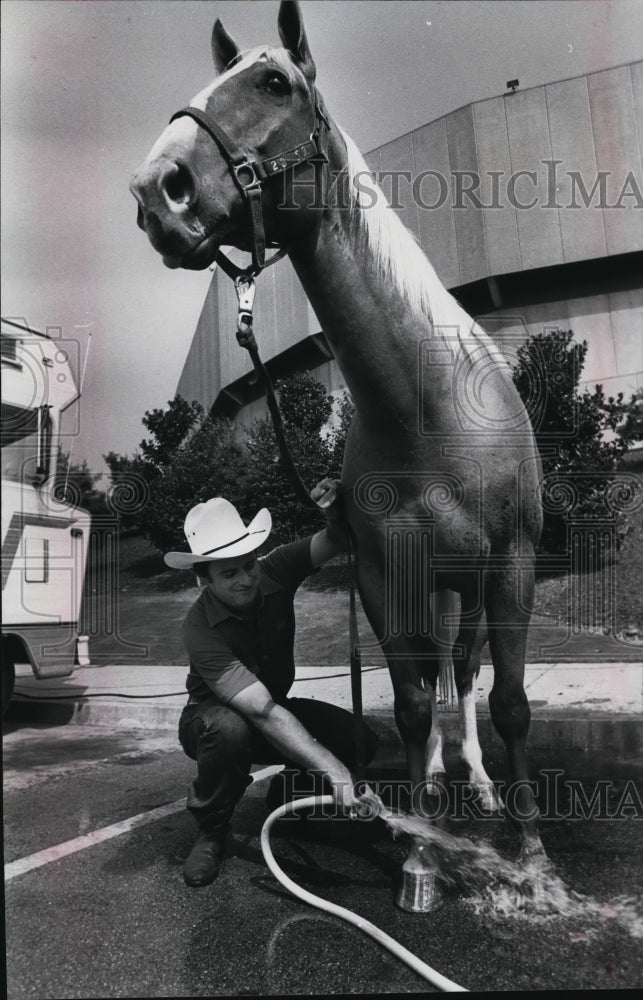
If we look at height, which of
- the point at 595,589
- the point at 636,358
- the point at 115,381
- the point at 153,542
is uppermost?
the point at 636,358

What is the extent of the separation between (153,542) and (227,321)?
37.4 inches

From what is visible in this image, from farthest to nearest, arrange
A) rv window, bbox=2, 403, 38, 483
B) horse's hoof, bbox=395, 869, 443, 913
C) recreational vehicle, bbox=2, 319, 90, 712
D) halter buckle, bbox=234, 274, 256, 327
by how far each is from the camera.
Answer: recreational vehicle, bbox=2, 319, 90, 712 < rv window, bbox=2, 403, 38, 483 < horse's hoof, bbox=395, 869, 443, 913 < halter buckle, bbox=234, 274, 256, 327

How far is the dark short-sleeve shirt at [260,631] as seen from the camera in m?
2.28

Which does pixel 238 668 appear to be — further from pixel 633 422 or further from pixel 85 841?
pixel 633 422

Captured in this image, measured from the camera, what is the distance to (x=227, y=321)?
2475 mm

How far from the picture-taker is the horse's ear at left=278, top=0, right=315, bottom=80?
1671 millimetres

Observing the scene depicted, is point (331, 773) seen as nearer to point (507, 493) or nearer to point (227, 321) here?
point (507, 493)

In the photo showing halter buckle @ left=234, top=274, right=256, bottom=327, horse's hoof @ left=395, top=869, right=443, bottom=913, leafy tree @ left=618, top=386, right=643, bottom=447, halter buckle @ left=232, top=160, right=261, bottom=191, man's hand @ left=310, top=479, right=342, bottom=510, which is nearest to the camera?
halter buckle @ left=232, top=160, right=261, bottom=191

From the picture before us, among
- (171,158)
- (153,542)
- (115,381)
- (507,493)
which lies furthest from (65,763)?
(171,158)

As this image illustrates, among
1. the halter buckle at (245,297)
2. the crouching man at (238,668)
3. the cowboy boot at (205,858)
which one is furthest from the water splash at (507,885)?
the halter buckle at (245,297)

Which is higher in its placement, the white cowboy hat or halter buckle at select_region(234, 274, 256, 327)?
halter buckle at select_region(234, 274, 256, 327)

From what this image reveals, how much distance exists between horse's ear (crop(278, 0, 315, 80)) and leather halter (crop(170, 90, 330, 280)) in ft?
0.23

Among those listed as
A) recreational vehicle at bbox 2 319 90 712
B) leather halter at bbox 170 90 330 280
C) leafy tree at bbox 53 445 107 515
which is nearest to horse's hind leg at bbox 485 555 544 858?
leather halter at bbox 170 90 330 280

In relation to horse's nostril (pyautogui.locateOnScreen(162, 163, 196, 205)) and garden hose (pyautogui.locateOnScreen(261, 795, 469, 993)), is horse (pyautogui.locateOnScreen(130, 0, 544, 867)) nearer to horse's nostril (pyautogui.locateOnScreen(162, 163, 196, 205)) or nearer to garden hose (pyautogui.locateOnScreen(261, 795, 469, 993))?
horse's nostril (pyautogui.locateOnScreen(162, 163, 196, 205))
